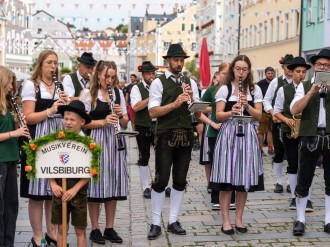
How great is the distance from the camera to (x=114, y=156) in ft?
24.8

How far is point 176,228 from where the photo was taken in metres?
8.08

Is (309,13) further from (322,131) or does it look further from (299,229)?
(299,229)

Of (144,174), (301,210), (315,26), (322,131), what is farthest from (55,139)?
(315,26)

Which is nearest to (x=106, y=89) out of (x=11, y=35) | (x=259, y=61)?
(x=259, y=61)

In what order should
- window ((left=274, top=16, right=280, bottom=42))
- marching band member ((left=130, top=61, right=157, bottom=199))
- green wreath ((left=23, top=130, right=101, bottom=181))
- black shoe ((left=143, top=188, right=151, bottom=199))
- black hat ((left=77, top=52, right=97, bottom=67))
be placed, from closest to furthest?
1. green wreath ((left=23, top=130, right=101, bottom=181))
2. black hat ((left=77, top=52, right=97, bottom=67))
3. black shoe ((left=143, top=188, right=151, bottom=199))
4. marching band member ((left=130, top=61, right=157, bottom=199))
5. window ((left=274, top=16, right=280, bottom=42))

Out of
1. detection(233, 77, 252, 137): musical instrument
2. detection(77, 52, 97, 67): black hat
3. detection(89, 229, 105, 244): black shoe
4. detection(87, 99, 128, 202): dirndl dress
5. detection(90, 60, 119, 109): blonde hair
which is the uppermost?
detection(77, 52, 97, 67): black hat

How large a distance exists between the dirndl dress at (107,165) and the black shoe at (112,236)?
41 cm

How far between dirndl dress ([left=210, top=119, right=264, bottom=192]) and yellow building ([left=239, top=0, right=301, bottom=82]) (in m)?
28.0

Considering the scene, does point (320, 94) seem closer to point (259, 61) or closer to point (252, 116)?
point (252, 116)

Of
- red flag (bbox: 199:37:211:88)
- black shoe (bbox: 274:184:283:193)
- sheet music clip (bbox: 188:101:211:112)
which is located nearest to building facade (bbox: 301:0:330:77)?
red flag (bbox: 199:37:211:88)

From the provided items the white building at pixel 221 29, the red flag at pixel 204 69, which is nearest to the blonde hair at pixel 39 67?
the red flag at pixel 204 69

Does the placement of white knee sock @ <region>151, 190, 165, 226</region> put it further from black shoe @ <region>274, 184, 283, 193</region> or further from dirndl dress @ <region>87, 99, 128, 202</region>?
black shoe @ <region>274, 184, 283, 193</region>

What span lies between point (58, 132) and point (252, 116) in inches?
101

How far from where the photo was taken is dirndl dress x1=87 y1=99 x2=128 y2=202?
7.48 m
